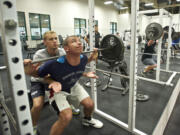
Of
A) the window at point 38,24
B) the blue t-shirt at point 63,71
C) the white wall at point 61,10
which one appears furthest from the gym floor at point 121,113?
the white wall at point 61,10

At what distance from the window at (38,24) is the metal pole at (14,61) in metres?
8.35

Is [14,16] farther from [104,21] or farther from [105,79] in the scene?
[104,21]

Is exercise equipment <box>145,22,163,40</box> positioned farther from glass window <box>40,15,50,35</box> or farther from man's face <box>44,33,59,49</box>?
glass window <box>40,15,50,35</box>

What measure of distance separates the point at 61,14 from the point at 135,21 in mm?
8797

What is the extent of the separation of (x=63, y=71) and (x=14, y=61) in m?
0.83

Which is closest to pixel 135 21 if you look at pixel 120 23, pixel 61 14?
pixel 61 14

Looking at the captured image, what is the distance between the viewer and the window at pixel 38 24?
808cm

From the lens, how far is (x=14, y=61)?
23.0 inches

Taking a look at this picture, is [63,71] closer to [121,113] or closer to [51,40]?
[51,40]

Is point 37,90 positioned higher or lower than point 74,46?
lower

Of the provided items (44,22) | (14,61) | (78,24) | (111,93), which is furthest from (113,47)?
(78,24)

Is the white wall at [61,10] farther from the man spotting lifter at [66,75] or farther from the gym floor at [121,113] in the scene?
the man spotting lifter at [66,75]

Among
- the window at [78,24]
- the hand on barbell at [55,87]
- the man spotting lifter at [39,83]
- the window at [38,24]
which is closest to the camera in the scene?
the hand on barbell at [55,87]

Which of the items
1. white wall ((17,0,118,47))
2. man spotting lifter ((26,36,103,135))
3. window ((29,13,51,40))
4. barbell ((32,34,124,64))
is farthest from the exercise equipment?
window ((29,13,51,40))
